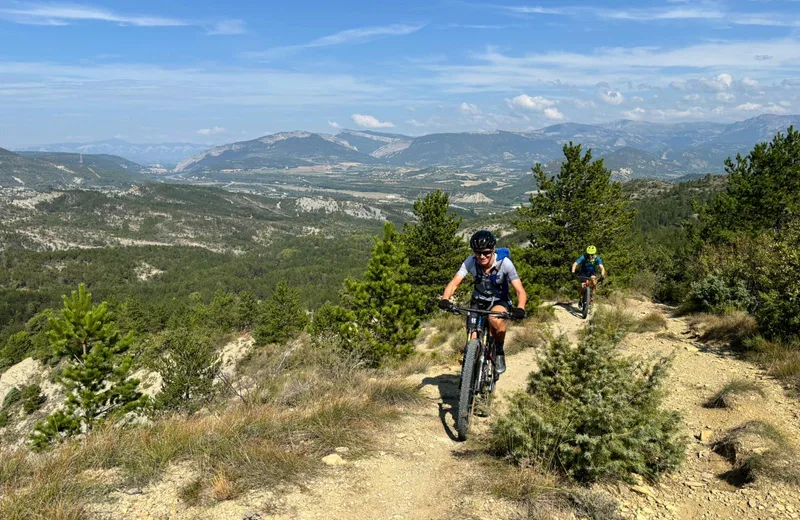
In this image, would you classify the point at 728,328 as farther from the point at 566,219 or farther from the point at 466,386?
the point at 566,219

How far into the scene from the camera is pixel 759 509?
3740mm

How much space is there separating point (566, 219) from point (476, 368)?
17130 mm

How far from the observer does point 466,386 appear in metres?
5.32

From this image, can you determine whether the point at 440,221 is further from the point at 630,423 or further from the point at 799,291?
the point at 630,423

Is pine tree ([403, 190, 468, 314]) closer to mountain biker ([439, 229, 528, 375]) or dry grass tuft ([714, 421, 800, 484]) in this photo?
mountain biker ([439, 229, 528, 375])

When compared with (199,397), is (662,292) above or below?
below

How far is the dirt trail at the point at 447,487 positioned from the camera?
12.5ft

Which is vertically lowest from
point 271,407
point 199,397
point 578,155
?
point 199,397

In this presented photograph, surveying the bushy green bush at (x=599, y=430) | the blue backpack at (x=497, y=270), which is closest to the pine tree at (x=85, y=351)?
the blue backpack at (x=497, y=270)

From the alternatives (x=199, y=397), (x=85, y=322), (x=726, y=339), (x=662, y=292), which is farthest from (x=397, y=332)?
(x=85, y=322)

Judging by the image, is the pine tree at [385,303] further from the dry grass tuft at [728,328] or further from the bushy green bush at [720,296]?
the bushy green bush at [720,296]

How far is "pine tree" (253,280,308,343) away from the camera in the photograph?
46.5 m

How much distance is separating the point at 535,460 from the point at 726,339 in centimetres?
828

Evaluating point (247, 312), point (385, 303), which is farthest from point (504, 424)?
point (247, 312)
